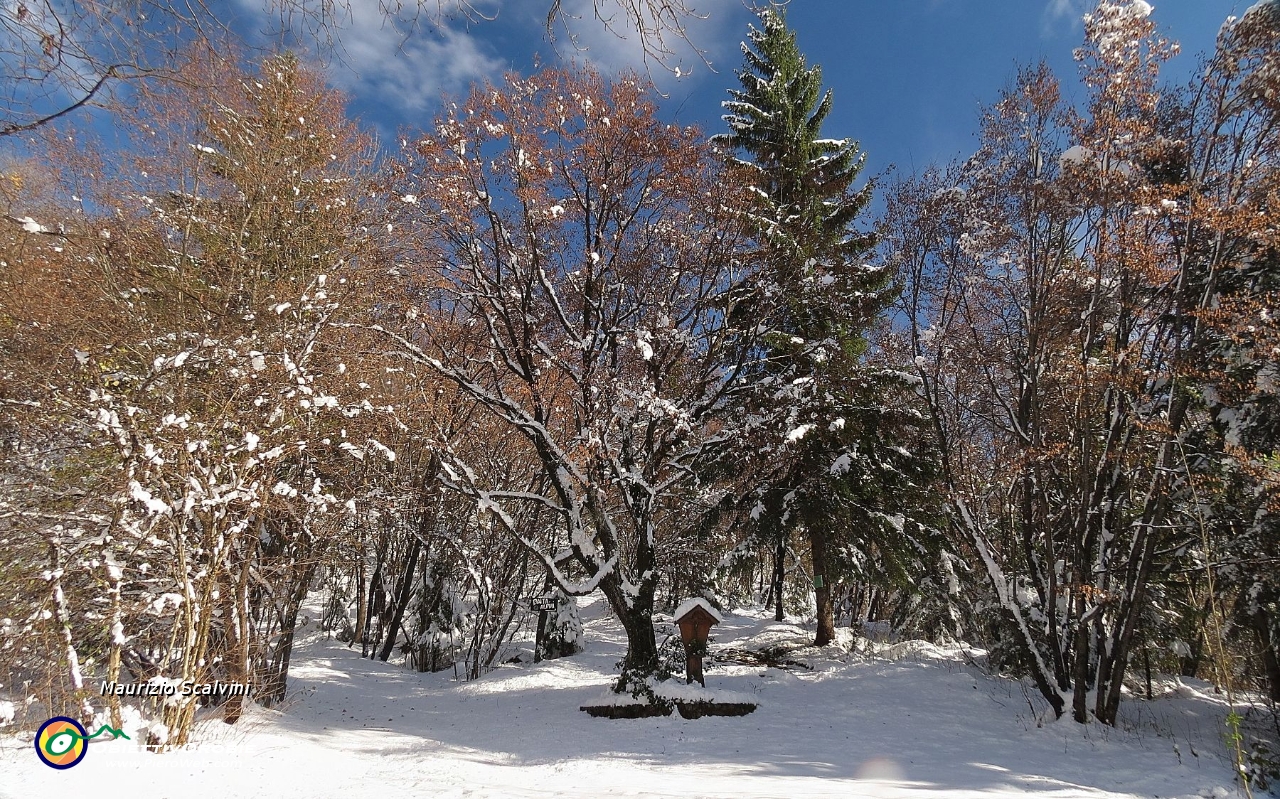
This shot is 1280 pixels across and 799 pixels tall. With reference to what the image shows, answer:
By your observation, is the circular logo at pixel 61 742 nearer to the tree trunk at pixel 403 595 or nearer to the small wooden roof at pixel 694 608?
the small wooden roof at pixel 694 608

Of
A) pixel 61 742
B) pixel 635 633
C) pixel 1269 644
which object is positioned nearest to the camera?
pixel 61 742

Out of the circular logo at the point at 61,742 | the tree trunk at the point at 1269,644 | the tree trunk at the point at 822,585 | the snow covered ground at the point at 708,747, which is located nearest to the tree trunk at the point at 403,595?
the snow covered ground at the point at 708,747

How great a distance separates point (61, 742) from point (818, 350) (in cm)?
1092

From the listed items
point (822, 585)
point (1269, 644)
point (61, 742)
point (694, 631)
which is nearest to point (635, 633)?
point (694, 631)

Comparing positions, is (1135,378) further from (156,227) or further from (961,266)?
(156,227)

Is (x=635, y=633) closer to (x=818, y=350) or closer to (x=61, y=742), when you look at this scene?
(x=818, y=350)

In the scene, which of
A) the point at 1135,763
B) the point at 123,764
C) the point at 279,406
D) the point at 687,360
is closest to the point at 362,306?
the point at 279,406

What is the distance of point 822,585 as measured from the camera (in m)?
12.9

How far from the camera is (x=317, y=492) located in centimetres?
739

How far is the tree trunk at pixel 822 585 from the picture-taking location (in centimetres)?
1280

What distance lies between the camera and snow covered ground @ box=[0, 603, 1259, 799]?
5.36 metres

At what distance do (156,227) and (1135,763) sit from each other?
13.9 m

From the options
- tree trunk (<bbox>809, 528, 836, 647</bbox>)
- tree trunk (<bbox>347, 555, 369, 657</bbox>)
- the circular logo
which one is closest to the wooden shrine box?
tree trunk (<bbox>809, 528, 836, 647</bbox>)

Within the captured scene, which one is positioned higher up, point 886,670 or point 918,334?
point 918,334
